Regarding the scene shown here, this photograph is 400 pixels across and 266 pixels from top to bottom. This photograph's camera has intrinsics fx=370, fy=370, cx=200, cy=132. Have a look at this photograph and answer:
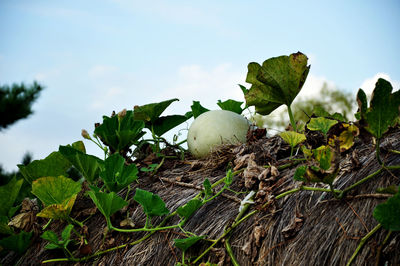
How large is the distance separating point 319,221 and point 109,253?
30.1 inches

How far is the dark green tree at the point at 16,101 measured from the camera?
7.56m

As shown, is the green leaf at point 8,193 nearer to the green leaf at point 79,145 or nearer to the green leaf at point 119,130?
the green leaf at point 79,145

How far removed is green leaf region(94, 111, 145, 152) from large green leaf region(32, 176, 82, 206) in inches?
11.7

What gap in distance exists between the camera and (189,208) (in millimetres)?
1202

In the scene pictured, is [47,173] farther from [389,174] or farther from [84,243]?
[389,174]

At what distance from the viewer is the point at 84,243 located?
142cm

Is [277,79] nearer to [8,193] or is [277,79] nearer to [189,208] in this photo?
[189,208]

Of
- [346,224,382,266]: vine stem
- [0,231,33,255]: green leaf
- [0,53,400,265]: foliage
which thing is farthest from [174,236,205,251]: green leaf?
[0,231,33,255]: green leaf

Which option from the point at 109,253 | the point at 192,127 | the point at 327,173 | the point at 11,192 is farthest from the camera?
the point at 192,127

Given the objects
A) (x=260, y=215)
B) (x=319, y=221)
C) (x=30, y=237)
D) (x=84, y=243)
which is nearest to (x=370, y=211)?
(x=319, y=221)

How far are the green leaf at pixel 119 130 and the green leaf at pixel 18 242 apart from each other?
1.68 feet

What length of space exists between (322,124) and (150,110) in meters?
0.85

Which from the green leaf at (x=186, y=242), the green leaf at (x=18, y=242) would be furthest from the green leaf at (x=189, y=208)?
the green leaf at (x=18, y=242)

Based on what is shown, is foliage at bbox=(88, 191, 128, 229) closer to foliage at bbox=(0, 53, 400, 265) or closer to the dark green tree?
foliage at bbox=(0, 53, 400, 265)
